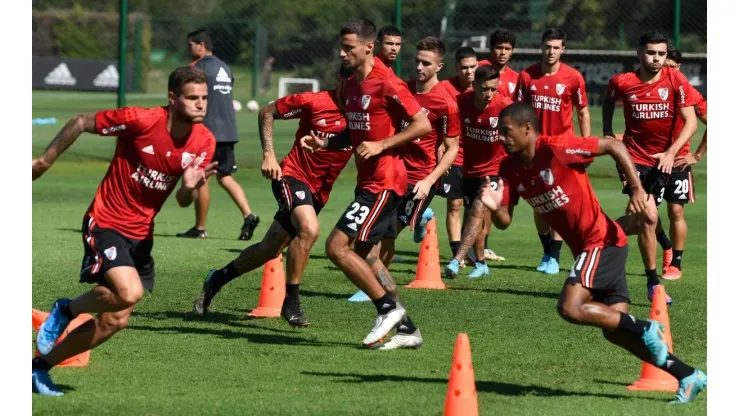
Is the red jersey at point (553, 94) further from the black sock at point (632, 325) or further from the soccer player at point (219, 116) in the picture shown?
the black sock at point (632, 325)

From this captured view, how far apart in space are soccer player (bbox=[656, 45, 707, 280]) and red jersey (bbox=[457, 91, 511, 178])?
1.68 metres

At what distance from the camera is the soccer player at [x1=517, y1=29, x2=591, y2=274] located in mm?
13062

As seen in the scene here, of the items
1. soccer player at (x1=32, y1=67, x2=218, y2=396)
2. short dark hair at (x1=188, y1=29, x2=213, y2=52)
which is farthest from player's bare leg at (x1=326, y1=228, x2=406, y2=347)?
short dark hair at (x1=188, y1=29, x2=213, y2=52)

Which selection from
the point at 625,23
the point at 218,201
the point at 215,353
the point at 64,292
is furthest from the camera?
the point at 625,23

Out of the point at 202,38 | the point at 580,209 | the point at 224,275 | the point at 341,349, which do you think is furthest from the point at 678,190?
the point at 202,38

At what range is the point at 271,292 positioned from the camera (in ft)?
34.0

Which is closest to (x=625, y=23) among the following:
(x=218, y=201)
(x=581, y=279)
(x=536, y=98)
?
(x=218, y=201)

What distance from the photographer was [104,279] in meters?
7.51

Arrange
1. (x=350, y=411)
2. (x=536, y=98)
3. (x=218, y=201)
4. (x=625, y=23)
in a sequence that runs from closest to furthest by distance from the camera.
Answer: (x=350, y=411) < (x=536, y=98) < (x=218, y=201) < (x=625, y=23)

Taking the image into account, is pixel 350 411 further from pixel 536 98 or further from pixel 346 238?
pixel 536 98

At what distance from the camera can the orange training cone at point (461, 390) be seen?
261 inches

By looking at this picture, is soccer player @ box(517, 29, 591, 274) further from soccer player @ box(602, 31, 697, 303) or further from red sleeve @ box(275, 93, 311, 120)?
red sleeve @ box(275, 93, 311, 120)

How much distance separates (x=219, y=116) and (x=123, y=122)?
8.04m
